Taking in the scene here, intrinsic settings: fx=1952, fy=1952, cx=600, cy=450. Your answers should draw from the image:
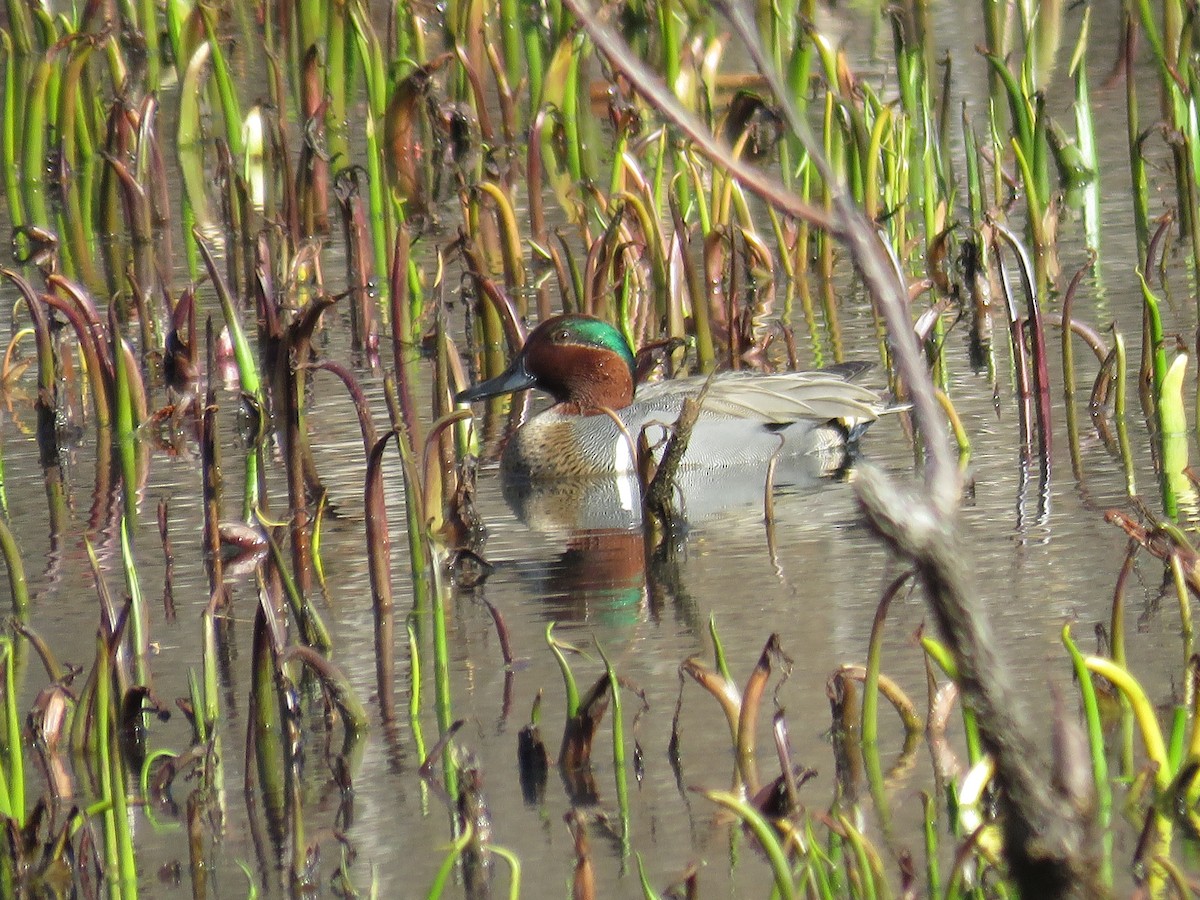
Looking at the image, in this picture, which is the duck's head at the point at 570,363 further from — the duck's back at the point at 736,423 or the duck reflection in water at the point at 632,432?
the duck's back at the point at 736,423

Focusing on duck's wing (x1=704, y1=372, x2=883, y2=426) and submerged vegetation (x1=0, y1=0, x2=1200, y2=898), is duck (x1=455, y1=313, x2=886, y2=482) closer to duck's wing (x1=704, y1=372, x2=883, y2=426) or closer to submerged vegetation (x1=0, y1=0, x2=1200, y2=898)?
duck's wing (x1=704, y1=372, x2=883, y2=426)

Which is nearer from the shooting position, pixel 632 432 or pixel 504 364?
pixel 632 432

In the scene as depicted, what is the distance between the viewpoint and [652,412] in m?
6.11

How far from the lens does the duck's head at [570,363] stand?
6449 millimetres

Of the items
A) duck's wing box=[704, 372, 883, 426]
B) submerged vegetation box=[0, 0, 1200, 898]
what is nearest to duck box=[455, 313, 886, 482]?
duck's wing box=[704, 372, 883, 426]

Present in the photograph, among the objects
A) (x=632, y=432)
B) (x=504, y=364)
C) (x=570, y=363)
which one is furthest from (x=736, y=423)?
(x=504, y=364)

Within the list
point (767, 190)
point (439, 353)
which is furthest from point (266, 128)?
point (767, 190)

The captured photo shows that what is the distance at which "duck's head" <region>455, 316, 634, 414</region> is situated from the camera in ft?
21.2

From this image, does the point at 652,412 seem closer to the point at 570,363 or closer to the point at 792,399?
the point at 792,399

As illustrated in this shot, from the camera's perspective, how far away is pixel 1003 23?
912 cm

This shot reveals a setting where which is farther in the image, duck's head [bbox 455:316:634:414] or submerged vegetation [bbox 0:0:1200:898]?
duck's head [bbox 455:316:634:414]

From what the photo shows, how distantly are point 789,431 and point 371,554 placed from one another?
7.82ft

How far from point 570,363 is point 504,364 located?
1.52ft

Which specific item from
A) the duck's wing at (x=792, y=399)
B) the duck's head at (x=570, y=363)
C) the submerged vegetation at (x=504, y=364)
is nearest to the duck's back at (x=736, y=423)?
the duck's wing at (x=792, y=399)
